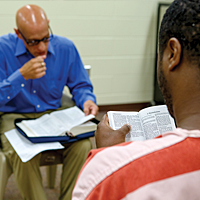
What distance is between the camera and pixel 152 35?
295 cm

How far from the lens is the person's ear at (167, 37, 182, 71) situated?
1.67 feet

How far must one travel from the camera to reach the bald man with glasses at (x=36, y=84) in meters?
1.33

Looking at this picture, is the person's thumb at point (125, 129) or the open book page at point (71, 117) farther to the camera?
the open book page at point (71, 117)

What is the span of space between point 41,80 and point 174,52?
124 cm

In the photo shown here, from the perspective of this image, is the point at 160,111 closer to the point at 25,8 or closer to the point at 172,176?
the point at 172,176

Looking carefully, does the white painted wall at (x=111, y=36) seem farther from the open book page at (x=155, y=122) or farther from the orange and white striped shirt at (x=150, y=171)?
the orange and white striped shirt at (x=150, y=171)

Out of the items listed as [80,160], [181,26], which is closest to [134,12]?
[80,160]

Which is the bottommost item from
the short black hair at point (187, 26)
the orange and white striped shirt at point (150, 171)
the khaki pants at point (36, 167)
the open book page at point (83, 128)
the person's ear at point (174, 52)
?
the khaki pants at point (36, 167)

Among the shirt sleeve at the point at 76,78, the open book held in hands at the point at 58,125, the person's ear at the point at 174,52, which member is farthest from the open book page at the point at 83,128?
the person's ear at the point at 174,52

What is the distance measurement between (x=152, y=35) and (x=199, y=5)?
100 inches

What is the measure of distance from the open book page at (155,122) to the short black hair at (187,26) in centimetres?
31

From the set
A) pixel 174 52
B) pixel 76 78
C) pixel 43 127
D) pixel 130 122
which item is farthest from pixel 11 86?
pixel 174 52

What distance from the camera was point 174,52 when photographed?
518 millimetres

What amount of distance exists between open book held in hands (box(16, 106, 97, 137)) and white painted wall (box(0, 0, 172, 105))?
4.59ft
